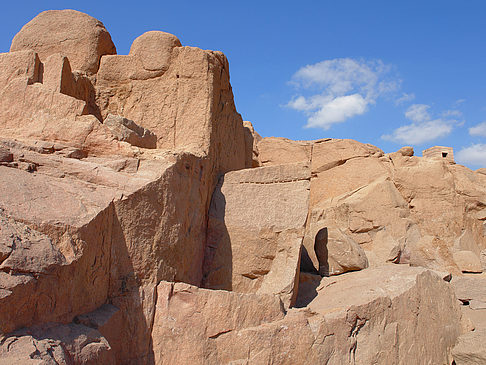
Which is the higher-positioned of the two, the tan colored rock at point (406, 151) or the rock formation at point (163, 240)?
the tan colored rock at point (406, 151)

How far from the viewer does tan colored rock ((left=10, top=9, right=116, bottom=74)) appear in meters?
5.06

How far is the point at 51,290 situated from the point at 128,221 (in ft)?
2.65

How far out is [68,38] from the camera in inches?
201

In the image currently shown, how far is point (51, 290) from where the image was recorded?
8.18ft

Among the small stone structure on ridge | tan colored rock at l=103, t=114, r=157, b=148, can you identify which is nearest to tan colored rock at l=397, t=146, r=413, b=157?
the small stone structure on ridge

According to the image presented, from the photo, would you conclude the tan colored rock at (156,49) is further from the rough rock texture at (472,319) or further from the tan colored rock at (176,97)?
the rough rock texture at (472,319)

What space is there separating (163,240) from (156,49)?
237cm

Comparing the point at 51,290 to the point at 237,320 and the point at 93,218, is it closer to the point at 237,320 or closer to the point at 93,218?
the point at 93,218

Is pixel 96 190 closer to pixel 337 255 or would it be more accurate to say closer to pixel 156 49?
pixel 156 49

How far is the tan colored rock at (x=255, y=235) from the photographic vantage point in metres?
4.29

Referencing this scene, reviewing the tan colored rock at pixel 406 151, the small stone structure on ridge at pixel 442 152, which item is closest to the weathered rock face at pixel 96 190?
the tan colored rock at pixel 406 151

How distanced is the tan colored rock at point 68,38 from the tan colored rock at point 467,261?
6.23 m

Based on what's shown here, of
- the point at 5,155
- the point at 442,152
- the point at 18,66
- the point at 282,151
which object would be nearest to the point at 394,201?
the point at 282,151

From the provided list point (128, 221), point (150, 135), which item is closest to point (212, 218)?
point (150, 135)
